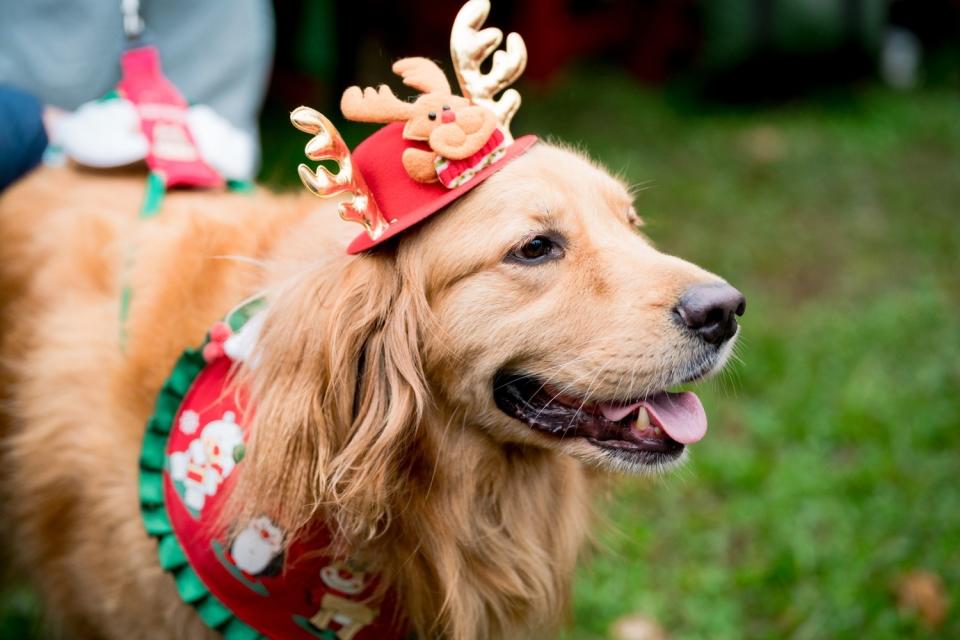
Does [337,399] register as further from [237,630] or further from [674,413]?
[674,413]

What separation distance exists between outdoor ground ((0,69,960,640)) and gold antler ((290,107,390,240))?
1353 mm

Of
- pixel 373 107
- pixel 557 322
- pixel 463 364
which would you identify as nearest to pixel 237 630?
pixel 463 364

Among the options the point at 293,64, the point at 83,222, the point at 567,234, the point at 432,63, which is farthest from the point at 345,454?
the point at 293,64

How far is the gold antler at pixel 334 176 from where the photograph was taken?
2.08 m

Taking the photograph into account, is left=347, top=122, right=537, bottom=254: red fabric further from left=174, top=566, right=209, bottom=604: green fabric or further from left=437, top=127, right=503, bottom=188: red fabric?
left=174, top=566, right=209, bottom=604: green fabric

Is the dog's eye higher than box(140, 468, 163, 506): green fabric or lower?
higher

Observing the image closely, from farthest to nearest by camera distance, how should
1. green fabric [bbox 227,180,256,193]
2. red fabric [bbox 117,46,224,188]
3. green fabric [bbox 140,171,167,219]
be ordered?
1. green fabric [bbox 227,180,256,193]
2. red fabric [bbox 117,46,224,188]
3. green fabric [bbox 140,171,167,219]

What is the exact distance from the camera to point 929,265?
5.84m

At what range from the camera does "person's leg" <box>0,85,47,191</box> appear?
2635mm

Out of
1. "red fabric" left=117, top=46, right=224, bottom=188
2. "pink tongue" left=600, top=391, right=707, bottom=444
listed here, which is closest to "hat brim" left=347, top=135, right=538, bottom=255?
"pink tongue" left=600, top=391, right=707, bottom=444

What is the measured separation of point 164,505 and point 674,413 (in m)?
1.36

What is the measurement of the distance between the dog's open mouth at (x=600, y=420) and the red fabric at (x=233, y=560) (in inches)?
23.7

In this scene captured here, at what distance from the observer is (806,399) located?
462 centimetres

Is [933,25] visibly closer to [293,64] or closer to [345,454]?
[293,64]
